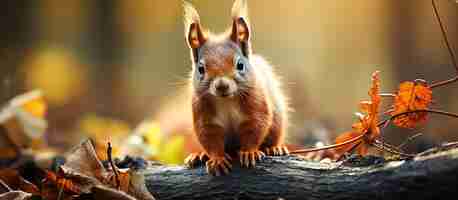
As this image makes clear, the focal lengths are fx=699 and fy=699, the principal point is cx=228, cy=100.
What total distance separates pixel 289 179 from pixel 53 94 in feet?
13.5

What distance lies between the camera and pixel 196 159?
8.73ft

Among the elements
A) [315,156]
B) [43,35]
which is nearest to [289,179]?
[315,156]

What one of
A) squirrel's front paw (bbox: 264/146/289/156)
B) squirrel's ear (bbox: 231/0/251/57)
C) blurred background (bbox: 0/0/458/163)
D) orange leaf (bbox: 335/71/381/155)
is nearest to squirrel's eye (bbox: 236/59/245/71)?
squirrel's ear (bbox: 231/0/251/57)

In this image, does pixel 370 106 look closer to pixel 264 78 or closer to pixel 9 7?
pixel 264 78

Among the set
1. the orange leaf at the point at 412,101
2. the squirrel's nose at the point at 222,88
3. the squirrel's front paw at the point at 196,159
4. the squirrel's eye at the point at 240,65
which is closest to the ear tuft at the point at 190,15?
the squirrel's eye at the point at 240,65

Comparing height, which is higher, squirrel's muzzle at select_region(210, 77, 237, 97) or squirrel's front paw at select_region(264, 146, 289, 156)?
squirrel's muzzle at select_region(210, 77, 237, 97)

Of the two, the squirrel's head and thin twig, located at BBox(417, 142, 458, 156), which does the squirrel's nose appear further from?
thin twig, located at BBox(417, 142, 458, 156)

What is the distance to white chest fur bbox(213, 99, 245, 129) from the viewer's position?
271cm

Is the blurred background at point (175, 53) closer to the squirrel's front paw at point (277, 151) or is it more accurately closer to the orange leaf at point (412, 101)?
the squirrel's front paw at point (277, 151)

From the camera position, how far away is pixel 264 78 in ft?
9.77

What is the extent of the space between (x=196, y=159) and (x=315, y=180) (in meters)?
0.60

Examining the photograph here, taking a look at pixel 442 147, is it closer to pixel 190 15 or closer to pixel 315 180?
pixel 315 180

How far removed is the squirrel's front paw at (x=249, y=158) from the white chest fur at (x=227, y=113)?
22 centimetres

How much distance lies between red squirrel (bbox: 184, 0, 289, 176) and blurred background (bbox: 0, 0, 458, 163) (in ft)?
8.32
